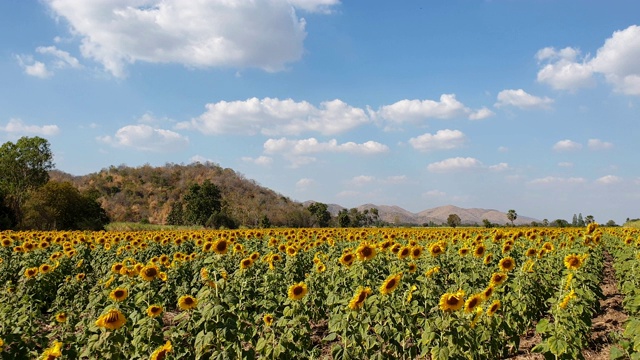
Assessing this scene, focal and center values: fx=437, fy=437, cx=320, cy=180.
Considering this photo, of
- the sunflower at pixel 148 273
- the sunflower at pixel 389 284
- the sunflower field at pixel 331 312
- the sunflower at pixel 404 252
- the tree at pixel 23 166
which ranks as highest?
the tree at pixel 23 166

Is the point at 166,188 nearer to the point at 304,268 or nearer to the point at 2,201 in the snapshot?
the point at 2,201

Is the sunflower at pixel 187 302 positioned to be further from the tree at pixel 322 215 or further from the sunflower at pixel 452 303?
the tree at pixel 322 215

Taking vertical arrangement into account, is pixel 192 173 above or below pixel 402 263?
above

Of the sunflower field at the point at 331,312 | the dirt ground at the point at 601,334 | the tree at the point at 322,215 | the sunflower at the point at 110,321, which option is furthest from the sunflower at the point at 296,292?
the tree at the point at 322,215

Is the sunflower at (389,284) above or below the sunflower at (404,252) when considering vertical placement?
below

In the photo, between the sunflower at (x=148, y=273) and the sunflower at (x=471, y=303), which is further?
the sunflower at (x=148, y=273)

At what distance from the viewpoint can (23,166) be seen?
5784 cm

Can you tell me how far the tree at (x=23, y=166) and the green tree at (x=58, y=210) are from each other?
1154cm

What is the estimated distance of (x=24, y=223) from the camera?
43.8 m

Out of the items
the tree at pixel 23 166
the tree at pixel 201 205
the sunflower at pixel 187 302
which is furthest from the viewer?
the tree at pixel 201 205

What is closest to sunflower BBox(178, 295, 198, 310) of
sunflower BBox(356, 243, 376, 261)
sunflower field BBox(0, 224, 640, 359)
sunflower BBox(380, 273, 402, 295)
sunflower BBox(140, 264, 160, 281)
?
sunflower field BBox(0, 224, 640, 359)

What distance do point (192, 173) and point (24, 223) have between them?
9661 centimetres

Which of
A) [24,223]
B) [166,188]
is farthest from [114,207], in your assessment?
[24,223]

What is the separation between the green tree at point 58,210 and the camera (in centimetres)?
4366
